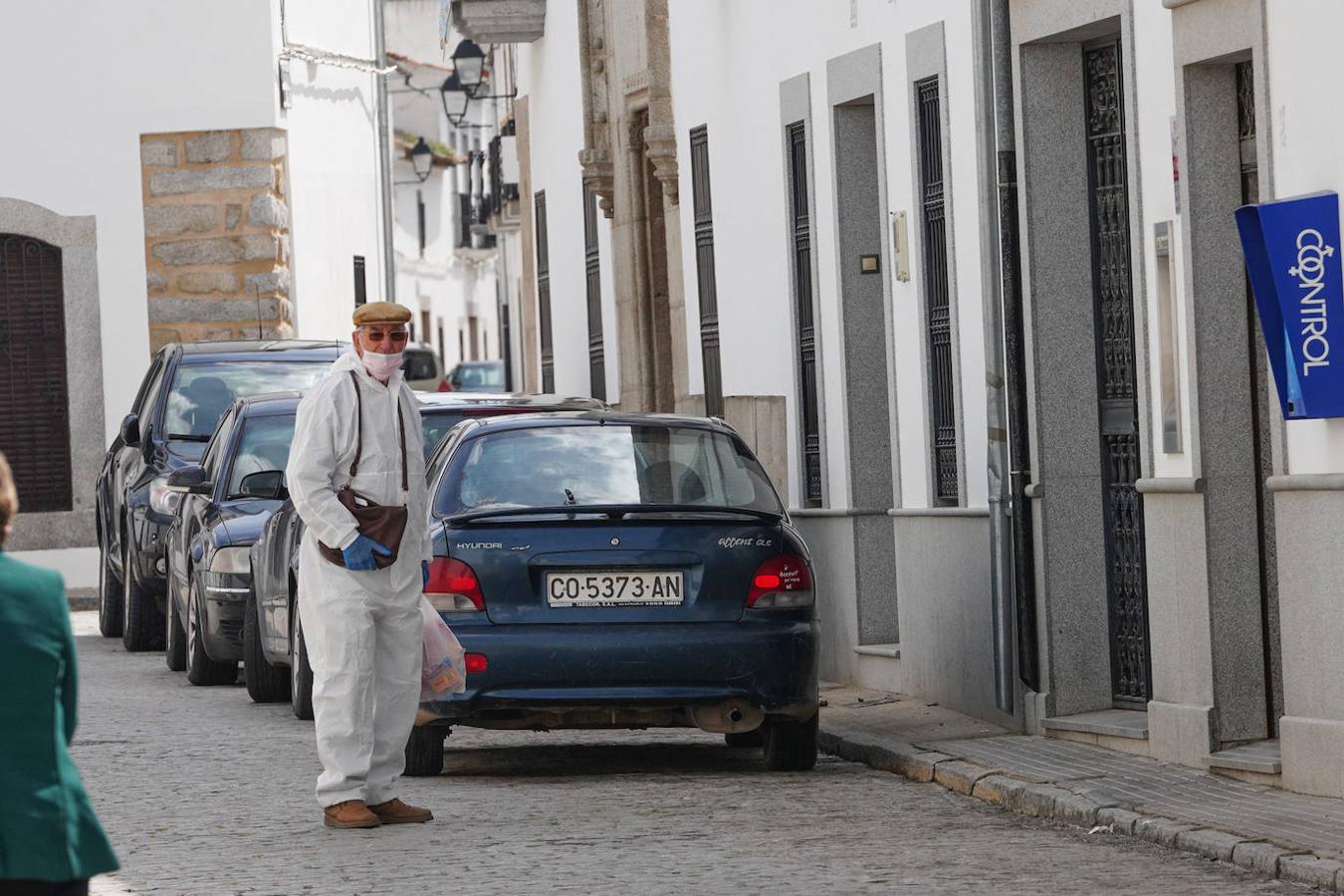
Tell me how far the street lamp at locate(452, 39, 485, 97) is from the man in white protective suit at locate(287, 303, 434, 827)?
77.4 feet

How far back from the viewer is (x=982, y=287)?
13.9 metres

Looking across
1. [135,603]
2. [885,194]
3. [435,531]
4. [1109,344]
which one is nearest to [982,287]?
[1109,344]

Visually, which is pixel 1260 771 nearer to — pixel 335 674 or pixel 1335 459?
pixel 1335 459

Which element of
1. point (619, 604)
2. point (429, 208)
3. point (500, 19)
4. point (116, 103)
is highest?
point (429, 208)

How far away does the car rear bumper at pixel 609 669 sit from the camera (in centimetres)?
1136

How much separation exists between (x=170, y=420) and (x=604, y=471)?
9.12 metres

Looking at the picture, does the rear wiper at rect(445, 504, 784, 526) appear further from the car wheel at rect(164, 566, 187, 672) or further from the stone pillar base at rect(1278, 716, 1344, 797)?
the car wheel at rect(164, 566, 187, 672)

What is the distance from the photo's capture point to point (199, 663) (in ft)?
57.2

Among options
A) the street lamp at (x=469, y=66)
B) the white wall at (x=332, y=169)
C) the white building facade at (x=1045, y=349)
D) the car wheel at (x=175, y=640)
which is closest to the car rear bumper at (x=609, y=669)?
the white building facade at (x=1045, y=349)

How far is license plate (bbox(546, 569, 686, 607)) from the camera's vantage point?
1146cm

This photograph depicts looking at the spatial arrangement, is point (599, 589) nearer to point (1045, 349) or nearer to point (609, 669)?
point (609, 669)

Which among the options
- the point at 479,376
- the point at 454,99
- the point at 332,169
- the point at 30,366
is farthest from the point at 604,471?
the point at 479,376

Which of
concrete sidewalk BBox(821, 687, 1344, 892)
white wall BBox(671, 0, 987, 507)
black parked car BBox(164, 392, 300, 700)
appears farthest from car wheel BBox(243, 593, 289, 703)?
concrete sidewalk BBox(821, 687, 1344, 892)

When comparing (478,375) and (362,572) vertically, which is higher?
(478,375)
